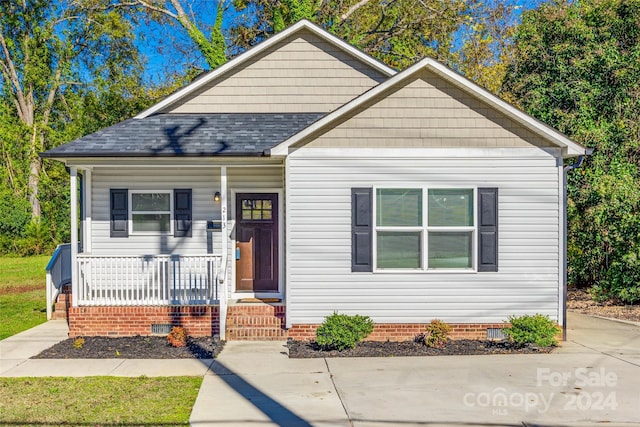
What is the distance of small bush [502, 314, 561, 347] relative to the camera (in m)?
9.00

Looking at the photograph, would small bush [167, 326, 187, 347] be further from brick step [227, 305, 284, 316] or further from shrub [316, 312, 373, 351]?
shrub [316, 312, 373, 351]

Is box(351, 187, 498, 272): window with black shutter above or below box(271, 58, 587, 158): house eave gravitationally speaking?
below

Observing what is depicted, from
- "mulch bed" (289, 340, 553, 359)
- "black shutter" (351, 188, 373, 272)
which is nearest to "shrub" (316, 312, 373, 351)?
"mulch bed" (289, 340, 553, 359)

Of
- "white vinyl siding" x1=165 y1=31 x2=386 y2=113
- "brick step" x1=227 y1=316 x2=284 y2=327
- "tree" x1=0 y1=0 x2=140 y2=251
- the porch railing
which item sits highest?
"tree" x1=0 y1=0 x2=140 y2=251

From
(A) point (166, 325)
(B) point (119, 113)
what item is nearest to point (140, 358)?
(A) point (166, 325)

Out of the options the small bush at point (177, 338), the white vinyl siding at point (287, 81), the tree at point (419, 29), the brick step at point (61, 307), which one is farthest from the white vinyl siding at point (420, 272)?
the tree at point (419, 29)

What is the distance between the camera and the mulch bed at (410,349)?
8.86m

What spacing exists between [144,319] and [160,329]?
0.32 meters

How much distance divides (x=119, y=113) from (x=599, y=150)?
21.8 m

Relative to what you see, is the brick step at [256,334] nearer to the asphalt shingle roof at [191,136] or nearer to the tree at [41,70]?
the asphalt shingle roof at [191,136]

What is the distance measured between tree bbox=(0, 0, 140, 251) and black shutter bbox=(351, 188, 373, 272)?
2483cm

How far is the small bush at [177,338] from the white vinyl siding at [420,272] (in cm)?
175

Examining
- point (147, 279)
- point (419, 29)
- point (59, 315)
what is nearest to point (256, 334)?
point (147, 279)

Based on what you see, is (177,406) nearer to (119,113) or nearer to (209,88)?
(209,88)
